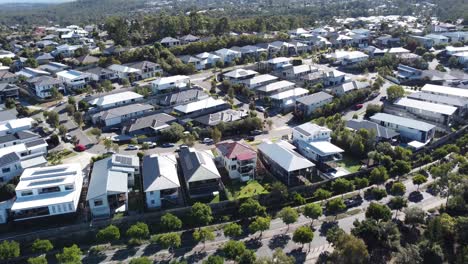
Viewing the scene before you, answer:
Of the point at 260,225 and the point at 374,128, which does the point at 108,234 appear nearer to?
the point at 260,225

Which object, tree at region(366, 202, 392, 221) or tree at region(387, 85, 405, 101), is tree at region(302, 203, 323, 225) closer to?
tree at region(366, 202, 392, 221)

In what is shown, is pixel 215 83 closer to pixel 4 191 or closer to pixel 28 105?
pixel 28 105

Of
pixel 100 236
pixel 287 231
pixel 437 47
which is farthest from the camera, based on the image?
pixel 437 47

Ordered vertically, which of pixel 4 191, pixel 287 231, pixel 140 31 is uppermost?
pixel 140 31

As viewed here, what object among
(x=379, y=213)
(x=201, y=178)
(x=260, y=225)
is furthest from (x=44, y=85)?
(x=379, y=213)

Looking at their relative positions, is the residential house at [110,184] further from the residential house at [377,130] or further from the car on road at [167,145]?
the residential house at [377,130]

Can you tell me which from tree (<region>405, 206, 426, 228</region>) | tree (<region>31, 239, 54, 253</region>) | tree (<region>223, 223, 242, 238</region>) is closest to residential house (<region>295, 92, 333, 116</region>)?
tree (<region>405, 206, 426, 228</region>)

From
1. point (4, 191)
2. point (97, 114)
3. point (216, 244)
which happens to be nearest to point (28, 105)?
point (97, 114)
